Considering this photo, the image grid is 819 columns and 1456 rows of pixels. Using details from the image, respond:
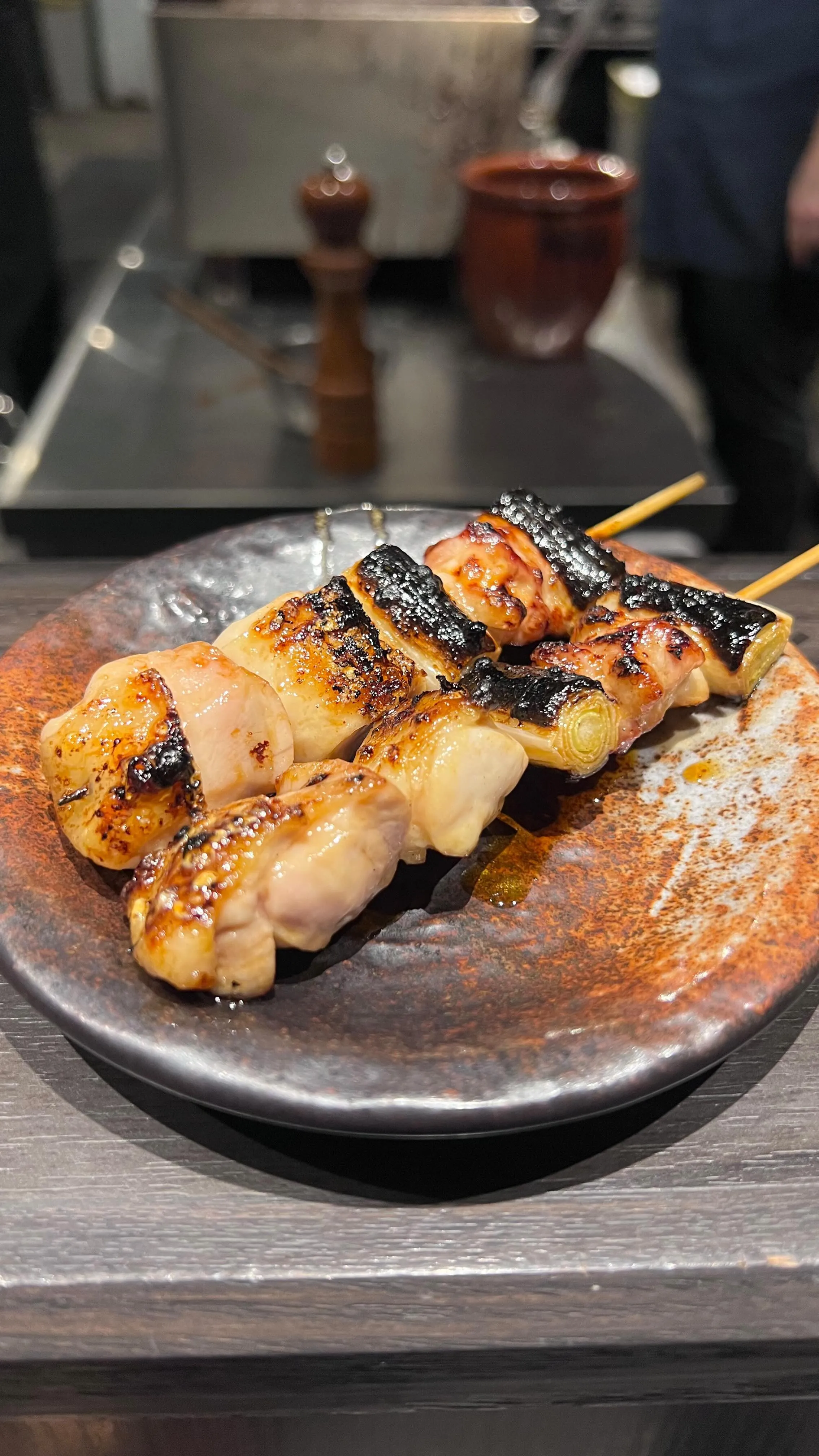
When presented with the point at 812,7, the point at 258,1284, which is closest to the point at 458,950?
the point at 258,1284

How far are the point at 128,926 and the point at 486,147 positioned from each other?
4366mm

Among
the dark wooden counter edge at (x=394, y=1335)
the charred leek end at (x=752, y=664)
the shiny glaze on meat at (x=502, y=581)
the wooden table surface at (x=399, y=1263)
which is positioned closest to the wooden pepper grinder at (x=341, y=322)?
the shiny glaze on meat at (x=502, y=581)

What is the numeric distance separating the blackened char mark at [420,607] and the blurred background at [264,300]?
5.77 feet

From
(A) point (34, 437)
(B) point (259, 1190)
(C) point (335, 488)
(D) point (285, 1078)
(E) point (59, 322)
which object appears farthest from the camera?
(E) point (59, 322)

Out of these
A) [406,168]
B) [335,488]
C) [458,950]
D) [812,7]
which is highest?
[812,7]

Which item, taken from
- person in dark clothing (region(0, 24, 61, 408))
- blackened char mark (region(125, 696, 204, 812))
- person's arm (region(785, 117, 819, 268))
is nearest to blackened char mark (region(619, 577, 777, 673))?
blackened char mark (region(125, 696, 204, 812))

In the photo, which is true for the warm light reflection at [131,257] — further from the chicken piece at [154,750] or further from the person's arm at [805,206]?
the chicken piece at [154,750]

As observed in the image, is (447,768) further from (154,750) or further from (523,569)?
(523,569)

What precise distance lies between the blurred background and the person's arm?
0.73 metres

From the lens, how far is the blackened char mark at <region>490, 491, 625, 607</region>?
6.10ft

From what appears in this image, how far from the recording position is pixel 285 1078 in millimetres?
1084

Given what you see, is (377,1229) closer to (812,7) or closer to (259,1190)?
(259,1190)

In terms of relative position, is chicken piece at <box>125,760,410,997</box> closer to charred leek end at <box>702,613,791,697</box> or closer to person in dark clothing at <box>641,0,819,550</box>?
charred leek end at <box>702,613,791,697</box>

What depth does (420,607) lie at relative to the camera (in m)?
1.68
